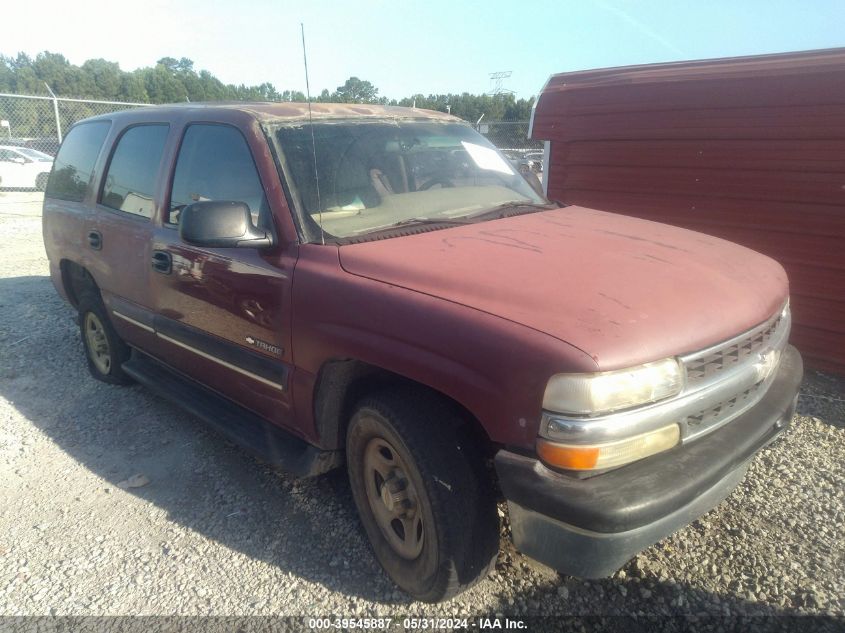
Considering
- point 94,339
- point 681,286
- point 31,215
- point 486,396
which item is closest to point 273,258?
point 486,396

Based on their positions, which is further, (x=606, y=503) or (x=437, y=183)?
(x=437, y=183)

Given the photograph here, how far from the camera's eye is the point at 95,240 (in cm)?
399

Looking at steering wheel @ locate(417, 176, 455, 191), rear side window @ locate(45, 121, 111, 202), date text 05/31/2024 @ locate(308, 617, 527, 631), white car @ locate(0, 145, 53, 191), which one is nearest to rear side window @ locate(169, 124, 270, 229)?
steering wheel @ locate(417, 176, 455, 191)

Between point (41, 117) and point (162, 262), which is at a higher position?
point (41, 117)

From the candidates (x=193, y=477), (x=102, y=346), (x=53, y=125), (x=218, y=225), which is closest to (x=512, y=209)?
(x=218, y=225)

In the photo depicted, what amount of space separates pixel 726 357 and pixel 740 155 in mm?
3496

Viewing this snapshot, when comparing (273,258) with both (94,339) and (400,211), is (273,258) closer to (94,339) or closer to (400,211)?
(400,211)

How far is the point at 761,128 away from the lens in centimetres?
475

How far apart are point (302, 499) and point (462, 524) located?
1258mm

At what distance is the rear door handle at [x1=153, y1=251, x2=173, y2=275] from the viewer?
3.26m

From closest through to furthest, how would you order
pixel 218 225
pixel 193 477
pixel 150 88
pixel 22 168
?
pixel 218 225, pixel 193 477, pixel 22 168, pixel 150 88

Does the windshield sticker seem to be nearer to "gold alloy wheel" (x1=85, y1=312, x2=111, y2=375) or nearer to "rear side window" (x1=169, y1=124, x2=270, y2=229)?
"rear side window" (x1=169, y1=124, x2=270, y2=229)

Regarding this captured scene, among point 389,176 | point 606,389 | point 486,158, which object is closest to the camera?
point 606,389

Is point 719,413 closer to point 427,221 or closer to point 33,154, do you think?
point 427,221
